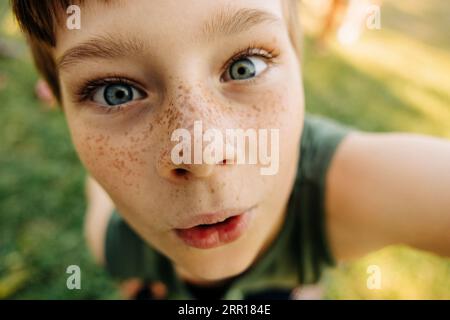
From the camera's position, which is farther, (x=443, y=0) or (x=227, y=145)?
(x=443, y=0)

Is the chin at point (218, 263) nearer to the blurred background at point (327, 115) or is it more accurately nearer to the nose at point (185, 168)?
the nose at point (185, 168)

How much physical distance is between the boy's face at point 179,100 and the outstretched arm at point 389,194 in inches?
7.6

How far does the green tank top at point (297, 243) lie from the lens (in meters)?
0.94

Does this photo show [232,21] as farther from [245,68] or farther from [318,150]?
[318,150]

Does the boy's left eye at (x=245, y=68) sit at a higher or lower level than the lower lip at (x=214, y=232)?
higher

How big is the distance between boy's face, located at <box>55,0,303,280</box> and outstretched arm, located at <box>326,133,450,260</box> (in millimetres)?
193

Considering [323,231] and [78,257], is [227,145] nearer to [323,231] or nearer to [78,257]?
[323,231]

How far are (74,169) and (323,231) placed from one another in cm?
146

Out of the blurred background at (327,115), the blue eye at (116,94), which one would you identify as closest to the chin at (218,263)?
the blue eye at (116,94)

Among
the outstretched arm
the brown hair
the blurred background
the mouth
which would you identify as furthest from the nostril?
the blurred background

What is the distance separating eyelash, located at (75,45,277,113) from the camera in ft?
2.06

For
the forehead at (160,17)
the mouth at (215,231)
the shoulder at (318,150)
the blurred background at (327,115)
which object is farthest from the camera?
the blurred background at (327,115)

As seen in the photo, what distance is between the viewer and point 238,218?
27.7 inches

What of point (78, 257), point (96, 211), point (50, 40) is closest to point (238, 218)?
point (50, 40)
